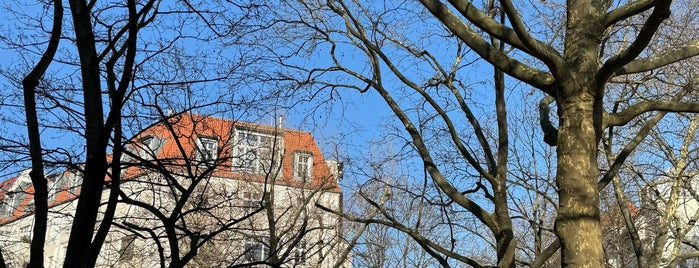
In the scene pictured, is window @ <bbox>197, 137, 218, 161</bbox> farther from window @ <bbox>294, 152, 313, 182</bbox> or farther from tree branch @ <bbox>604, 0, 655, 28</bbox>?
window @ <bbox>294, 152, 313, 182</bbox>

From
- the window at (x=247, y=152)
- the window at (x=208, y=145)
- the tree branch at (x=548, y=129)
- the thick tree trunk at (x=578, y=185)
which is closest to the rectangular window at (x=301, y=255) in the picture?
the window at (x=247, y=152)

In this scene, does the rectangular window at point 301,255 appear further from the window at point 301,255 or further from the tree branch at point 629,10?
the tree branch at point 629,10

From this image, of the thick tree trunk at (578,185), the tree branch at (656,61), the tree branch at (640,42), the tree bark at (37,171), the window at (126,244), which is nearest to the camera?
the tree bark at (37,171)

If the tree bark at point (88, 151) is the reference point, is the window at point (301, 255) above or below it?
above

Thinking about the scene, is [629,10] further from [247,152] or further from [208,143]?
[208,143]

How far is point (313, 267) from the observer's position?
1631 cm

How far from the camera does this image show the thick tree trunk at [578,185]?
476cm

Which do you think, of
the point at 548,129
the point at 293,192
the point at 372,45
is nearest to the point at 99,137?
the point at 548,129

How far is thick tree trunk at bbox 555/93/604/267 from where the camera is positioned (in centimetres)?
476

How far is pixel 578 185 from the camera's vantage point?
195 inches

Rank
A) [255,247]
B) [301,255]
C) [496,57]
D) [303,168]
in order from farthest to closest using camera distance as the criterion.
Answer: [303,168]
[301,255]
[255,247]
[496,57]

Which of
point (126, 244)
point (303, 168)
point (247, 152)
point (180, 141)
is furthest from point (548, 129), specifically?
point (303, 168)

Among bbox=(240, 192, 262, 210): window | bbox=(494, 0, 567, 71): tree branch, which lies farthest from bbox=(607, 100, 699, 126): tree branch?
bbox=(240, 192, 262, 210): window

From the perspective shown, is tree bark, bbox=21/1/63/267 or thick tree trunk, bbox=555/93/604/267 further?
thick tree trunk, bbox=555/93/604/267
